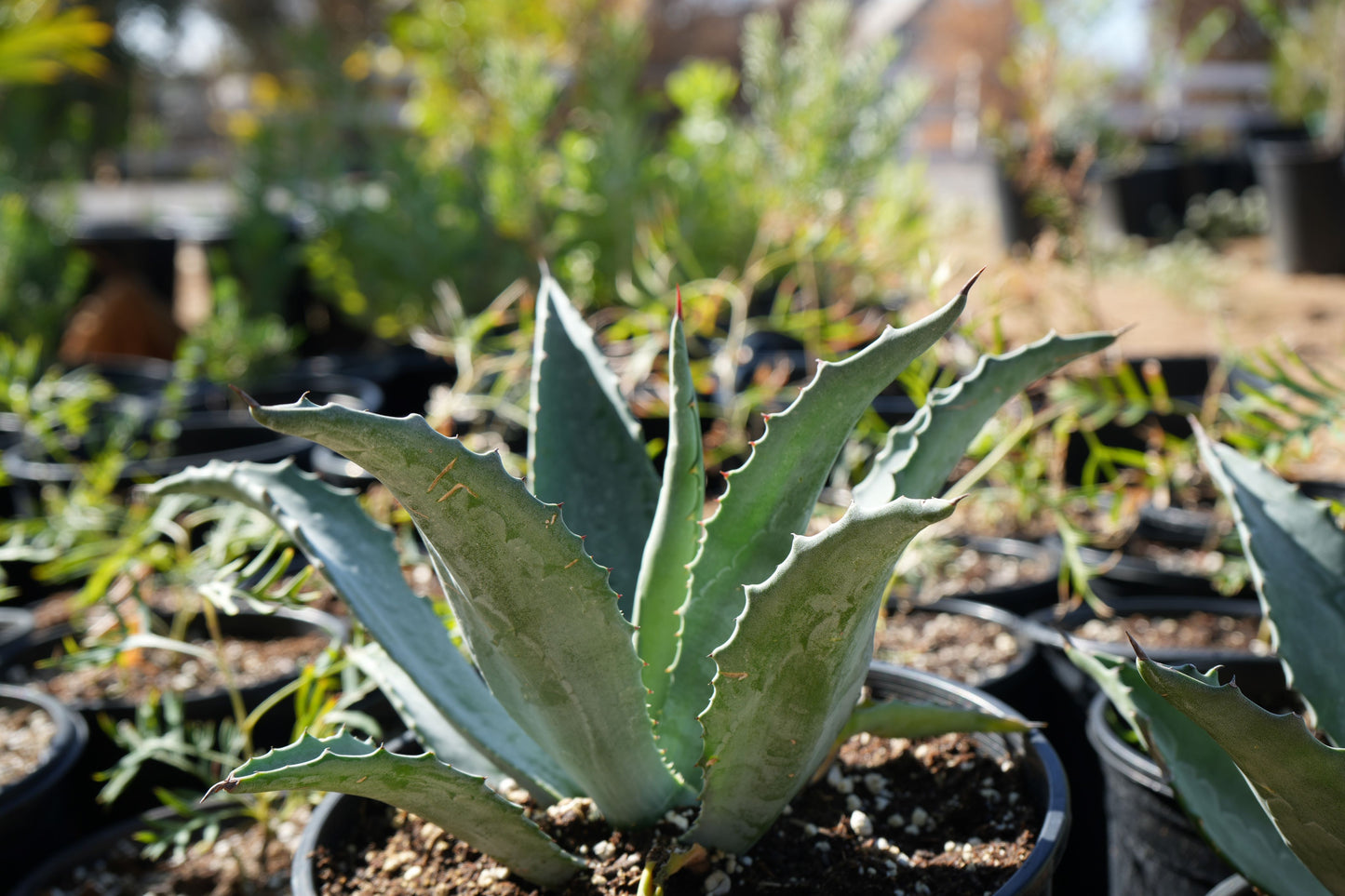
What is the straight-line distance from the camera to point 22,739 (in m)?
1.60

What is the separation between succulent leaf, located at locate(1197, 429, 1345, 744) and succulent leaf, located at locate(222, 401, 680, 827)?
58 centimetres

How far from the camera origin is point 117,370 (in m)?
3.95

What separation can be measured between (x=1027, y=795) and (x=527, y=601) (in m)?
0.55

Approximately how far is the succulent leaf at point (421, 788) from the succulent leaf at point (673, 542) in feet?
0.54

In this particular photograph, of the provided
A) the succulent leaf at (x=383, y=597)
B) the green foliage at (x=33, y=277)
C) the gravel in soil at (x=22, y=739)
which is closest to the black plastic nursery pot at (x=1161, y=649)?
the succulent leaf at (x=383, y=597)

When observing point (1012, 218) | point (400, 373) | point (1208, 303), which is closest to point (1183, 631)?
point (400, 373)

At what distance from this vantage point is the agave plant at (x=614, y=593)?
31.3 inches

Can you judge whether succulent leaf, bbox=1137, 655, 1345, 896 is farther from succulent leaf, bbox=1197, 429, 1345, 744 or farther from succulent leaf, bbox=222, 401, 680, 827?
succulent leaf, bbox=222, 401, 680, 827

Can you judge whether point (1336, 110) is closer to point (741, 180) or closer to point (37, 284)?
point (741, 180)

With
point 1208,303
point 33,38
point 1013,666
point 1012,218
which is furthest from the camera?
point 1012,218

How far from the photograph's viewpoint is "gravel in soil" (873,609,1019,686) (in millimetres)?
1648

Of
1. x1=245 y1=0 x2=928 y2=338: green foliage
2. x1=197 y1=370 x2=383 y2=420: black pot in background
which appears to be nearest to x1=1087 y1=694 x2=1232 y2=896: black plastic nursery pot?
x1=245 y1=0 x2=928 y2=338: green foliage

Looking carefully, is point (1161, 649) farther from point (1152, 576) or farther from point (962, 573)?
point (962, 573)

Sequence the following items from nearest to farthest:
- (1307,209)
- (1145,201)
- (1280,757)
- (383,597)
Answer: (1280,757), (383,597), (1307,209), (1145,201)
